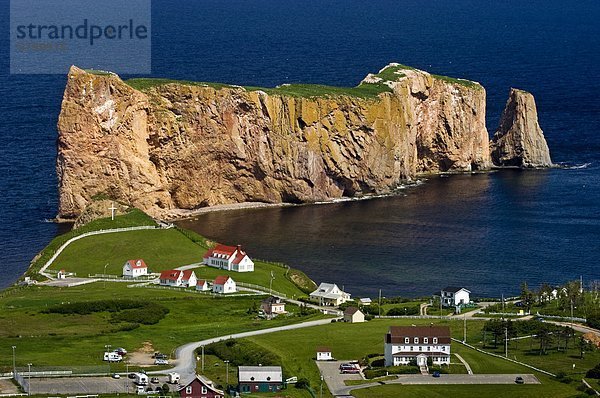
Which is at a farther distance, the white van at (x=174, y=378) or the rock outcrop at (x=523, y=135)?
the rock outcrop at (x=523, y=135)

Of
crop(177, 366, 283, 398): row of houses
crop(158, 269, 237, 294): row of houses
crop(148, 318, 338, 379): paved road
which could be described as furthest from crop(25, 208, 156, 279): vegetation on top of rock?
crop(177, 366, 283, 398): row of houses

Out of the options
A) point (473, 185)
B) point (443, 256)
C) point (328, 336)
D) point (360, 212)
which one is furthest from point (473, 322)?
point (473, 185)

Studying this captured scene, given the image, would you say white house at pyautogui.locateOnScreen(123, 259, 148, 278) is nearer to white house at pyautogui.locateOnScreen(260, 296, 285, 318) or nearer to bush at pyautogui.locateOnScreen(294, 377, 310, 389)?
white house at pyautogui.locateOnScreen(260, 296, 285, 318)

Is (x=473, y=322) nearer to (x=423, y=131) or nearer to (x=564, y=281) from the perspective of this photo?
(x=564, y=281)

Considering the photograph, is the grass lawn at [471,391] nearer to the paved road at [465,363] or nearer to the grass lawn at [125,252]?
the paved road at [465,363]

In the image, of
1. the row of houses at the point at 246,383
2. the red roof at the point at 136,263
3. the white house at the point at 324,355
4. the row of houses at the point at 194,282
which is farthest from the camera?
the red roof at the point at 136,263

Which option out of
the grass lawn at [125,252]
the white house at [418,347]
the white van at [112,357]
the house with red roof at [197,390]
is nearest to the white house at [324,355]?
the white house at [418,347]

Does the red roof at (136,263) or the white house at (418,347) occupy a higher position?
the red roof at (136,263)
